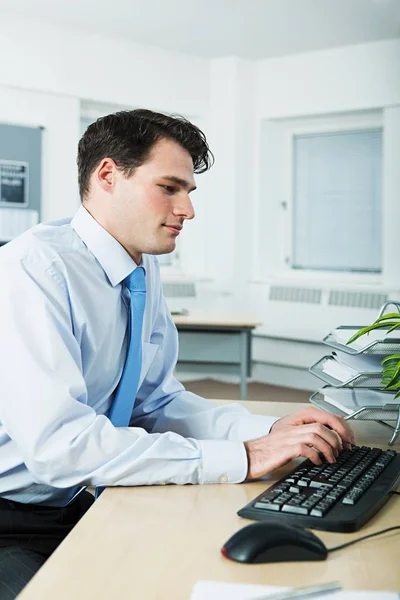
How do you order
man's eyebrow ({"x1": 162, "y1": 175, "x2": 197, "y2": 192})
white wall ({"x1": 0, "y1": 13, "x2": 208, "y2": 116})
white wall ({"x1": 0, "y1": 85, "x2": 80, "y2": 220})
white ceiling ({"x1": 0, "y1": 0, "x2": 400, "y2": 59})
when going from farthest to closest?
white wall ({"x1": 0, "y1": 85, "x2": 80, "y2": 220})
white wall ({"x1": 0, "y1": 13, "x2": 208, "y2": 116})
white ceiling ({"x1": 0, "y1": 0, "x2": 400, "y2": 59})
man's eyebrow ({"x1": 162, "y1": 175, "x2": 197, "y2": 192})

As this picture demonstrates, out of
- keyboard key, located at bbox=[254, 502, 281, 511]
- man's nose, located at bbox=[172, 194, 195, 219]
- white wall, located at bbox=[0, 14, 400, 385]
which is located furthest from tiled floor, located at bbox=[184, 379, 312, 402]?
keyboard key, located at bbox=[254, 502, 281, 511]

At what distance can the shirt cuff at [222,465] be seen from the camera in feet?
3.97

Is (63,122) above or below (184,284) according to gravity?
above

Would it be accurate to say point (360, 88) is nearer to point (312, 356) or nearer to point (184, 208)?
point (312, 356)

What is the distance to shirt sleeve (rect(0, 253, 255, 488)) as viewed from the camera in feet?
3.72

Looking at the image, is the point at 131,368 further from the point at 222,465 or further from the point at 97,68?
the point at 97,68

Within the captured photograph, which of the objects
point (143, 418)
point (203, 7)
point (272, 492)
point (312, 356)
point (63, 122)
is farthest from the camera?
point (312, 356)

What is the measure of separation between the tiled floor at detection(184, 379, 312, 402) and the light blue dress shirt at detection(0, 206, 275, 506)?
14.7 feet

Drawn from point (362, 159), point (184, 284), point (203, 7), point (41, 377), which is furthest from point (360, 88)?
point (41, 377)

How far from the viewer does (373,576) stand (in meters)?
0.87

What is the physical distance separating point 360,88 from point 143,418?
499cm

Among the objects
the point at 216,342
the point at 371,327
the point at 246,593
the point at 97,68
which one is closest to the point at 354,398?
the point at 371,327

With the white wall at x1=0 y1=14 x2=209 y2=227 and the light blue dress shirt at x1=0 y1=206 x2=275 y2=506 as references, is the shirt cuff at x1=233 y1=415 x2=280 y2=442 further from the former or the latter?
the white wall at x1=0 y1=14 x2=209 y2=227

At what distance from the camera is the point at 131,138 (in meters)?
1.37
